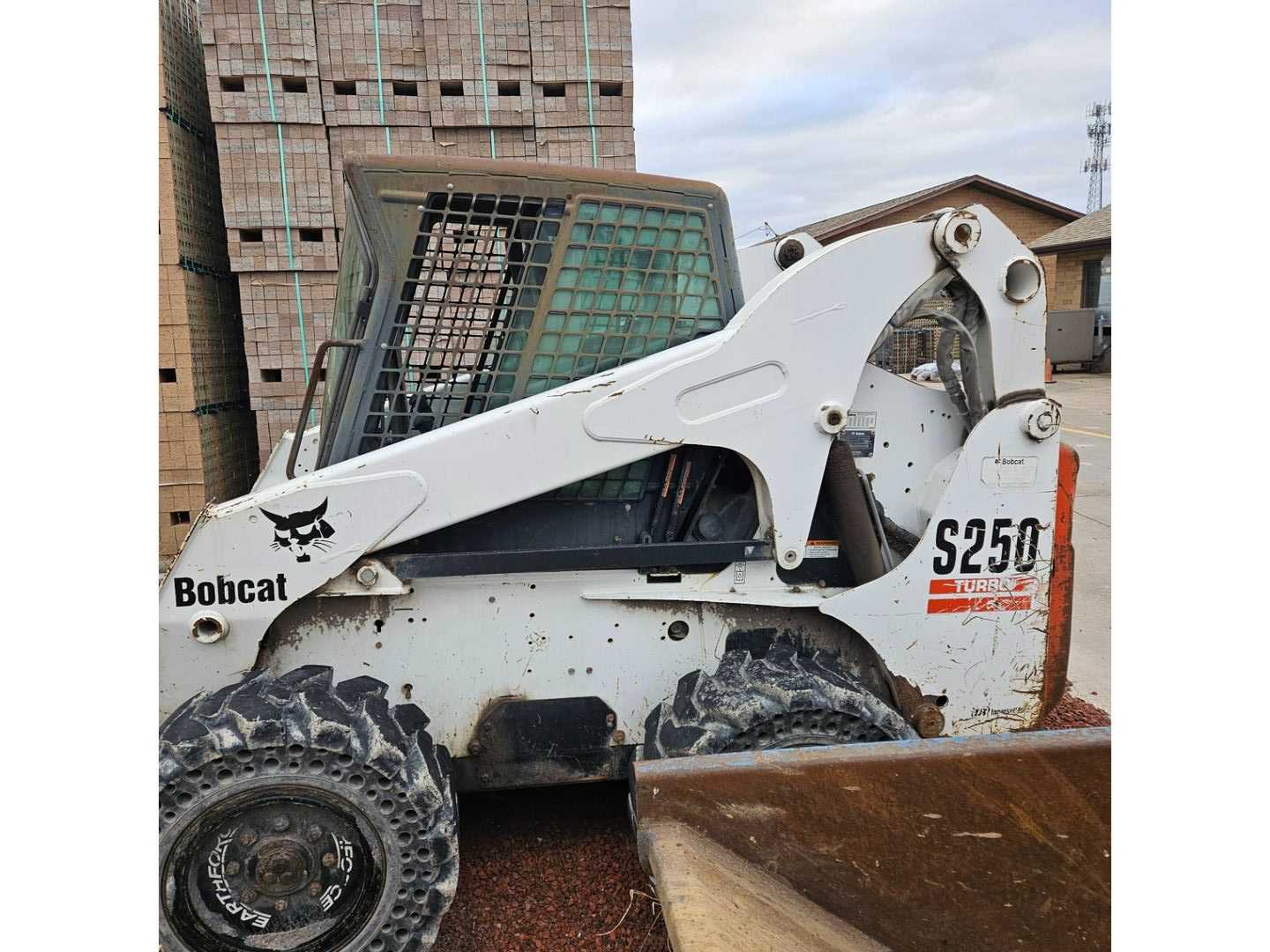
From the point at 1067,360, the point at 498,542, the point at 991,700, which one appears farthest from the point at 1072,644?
the point at 1067,360

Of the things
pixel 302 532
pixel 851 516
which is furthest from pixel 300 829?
pixel 851 516

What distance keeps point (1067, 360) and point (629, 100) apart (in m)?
19.2

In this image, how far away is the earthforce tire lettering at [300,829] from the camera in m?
2.30

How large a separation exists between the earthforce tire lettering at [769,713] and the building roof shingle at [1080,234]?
21.7 m

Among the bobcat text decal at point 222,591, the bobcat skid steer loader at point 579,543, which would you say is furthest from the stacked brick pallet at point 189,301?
the bobcat text decal at point 222,591

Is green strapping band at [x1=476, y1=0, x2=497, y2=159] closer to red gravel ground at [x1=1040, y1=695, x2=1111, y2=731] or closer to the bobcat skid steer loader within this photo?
the bobcat skid steer loader

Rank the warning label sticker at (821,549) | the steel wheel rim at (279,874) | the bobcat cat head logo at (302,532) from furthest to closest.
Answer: the warning label sticker at (821,549)
the bobcat cat head logo at (302,532)
the steel wheel rim at (279,874)

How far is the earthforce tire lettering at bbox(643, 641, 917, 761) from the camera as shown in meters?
2.56

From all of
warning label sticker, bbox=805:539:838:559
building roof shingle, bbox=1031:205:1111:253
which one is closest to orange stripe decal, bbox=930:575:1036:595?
warning label sticker, bbox=805:539:838:559

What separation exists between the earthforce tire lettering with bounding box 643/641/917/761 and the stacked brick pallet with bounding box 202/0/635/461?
3659 millimetres

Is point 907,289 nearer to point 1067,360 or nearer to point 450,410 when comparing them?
point 450,410

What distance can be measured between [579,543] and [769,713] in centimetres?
77

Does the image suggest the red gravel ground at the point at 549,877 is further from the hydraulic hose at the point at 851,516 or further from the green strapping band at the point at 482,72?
the green strapping band at the point at 482,72

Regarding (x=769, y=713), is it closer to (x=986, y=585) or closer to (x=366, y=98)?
(x=986, y=585)
